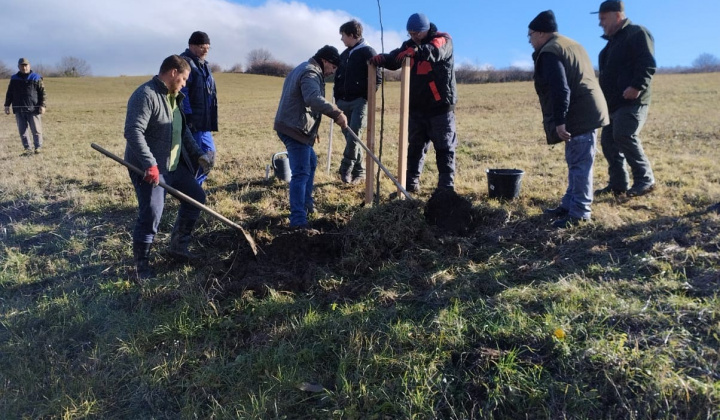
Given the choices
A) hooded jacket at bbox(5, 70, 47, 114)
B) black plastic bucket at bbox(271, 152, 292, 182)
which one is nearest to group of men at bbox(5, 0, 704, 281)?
black plastic bucket at bbox(271, 152, 292, 182)

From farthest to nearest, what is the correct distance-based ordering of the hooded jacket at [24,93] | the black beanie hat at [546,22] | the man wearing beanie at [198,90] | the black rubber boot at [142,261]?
the hooded jacket at [24,93], the man wearing beanie at [198,90], the black beanie hat at [546,22], the black rubber boot at [142,261]

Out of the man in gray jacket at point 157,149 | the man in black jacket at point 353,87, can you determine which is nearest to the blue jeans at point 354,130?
the man in black jacket at point 353,87

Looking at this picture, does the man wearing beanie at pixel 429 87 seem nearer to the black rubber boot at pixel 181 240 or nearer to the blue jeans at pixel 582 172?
the blue jeans at pixel 582 172

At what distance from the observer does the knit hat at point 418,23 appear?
5.14 meters

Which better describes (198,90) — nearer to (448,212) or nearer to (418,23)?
(418,23)

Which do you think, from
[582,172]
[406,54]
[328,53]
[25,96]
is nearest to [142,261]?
[328,53]

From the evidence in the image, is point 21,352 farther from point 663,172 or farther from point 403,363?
point 663,172

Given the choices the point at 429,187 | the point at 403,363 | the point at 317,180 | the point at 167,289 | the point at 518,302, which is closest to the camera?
the point at 403,363

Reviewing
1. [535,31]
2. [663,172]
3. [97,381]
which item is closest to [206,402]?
[97,381]

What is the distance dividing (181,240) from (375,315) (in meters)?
2.20

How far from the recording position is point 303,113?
4.74 metres

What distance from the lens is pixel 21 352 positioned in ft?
10.6

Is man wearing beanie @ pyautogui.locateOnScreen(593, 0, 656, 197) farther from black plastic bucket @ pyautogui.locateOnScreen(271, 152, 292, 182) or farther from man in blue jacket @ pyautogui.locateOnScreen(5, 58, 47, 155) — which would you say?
man in blue jacket @ pyautogui.locateOnScreen(5, 58, 47, 155)

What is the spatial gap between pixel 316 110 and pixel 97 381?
298 cm
